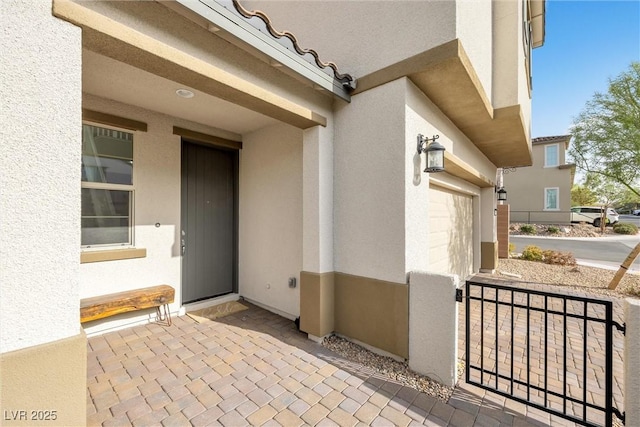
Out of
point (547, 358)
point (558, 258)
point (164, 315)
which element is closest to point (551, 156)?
point (558, 258)

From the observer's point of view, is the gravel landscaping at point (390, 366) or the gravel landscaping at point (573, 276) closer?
the gravel landscaping at point (390, 366)

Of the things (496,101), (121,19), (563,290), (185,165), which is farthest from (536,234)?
(121,19)

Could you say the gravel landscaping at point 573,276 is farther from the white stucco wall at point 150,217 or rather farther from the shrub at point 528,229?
the shrub at point 528,229

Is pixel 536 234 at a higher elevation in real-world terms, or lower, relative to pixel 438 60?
lower

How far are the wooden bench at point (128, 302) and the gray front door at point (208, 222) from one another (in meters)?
0.59

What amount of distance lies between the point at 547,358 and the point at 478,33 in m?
4.85

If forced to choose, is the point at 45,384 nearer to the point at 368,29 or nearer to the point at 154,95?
the point at 154,95

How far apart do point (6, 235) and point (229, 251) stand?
4296 millimetres

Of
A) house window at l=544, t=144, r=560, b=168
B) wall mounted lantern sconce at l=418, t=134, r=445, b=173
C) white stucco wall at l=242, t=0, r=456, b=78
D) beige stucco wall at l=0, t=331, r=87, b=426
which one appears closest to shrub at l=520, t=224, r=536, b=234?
house window at l=544, t=144, r=560, b=168

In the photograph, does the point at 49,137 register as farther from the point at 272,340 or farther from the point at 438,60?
the point at 438,60

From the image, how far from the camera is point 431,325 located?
127 inches

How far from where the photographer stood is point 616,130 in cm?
927

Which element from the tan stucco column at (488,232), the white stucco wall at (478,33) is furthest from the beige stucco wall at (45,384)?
the tan stucco column at (488,232)

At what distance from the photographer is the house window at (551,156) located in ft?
67.1
